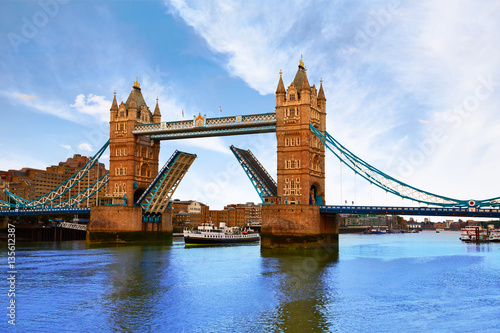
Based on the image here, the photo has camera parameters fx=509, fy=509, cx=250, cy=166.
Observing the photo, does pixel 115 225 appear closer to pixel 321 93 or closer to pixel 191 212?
pixel 321 93

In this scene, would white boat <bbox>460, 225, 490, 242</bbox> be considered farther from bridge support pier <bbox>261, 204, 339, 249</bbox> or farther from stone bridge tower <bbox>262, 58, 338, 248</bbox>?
bridge support pier <bbox>261, 204, 339, 249</bbox>

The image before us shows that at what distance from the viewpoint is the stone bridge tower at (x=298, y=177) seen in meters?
57.8

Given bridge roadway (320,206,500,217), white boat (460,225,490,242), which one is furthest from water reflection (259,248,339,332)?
white boat (460,225,490,242)

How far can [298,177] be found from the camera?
60.2 m

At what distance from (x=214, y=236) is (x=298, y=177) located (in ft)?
73.5

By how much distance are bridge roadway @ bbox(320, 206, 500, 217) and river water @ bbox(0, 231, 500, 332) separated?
7.31 m

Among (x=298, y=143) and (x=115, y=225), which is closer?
(x=298, y=143)

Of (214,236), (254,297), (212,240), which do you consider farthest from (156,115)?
(254,297)

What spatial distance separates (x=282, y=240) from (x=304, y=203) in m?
5.09

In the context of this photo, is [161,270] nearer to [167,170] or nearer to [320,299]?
[320,299]

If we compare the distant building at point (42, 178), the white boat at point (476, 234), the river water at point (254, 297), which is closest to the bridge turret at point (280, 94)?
the river water at point (254, 297)

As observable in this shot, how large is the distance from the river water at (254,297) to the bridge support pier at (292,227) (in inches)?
369

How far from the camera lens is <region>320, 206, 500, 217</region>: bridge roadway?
52.9 m

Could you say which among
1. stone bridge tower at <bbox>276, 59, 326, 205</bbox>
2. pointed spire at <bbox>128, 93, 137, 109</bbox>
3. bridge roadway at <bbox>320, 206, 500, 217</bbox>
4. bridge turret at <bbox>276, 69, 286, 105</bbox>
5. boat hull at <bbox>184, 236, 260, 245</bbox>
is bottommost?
boat hull at <bbox>184, 236, 260, 245</bbox>
